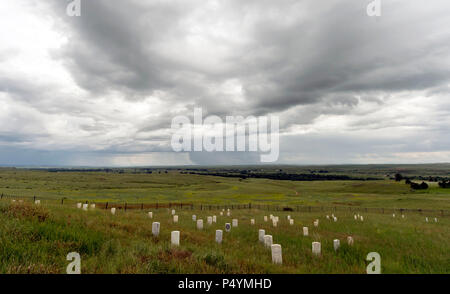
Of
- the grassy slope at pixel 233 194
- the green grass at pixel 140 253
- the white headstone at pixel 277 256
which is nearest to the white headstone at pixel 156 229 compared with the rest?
the green grass at pixel 140 253

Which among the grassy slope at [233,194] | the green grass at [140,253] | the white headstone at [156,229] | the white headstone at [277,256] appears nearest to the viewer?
the green grass at [140,253]

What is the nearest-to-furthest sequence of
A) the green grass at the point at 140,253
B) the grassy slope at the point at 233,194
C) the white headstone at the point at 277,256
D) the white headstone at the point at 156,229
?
1. the green grass at the point at 140,253
2. the white headstone at the point at 277,256
3. the white headstone at the point at 156,229
4. the grassy slope at the point at 233,194

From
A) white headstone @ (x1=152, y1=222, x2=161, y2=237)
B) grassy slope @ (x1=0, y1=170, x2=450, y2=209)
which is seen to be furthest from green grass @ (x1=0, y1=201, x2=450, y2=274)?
grassy slope @ (x1=0, y1=170, x2=450, y2=209)

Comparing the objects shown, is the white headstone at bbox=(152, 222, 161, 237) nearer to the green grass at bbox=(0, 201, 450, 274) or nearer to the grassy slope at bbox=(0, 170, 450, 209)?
the green grass at bbox=(0, 201, 450, 274)

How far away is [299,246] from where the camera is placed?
10062 millimetres

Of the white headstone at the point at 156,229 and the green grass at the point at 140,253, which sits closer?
the green grass at the point at 140,253

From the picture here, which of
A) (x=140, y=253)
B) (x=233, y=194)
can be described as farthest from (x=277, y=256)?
(x=233, y=194)

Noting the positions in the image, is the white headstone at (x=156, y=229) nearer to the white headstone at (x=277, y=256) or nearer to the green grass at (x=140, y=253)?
the green grass at (x=140, y=253)

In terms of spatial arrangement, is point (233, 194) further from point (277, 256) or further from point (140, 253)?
point (140, 253)

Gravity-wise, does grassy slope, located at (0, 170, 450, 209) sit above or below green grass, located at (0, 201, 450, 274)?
below

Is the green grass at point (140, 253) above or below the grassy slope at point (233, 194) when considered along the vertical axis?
above

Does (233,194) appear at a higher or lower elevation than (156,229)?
lower
